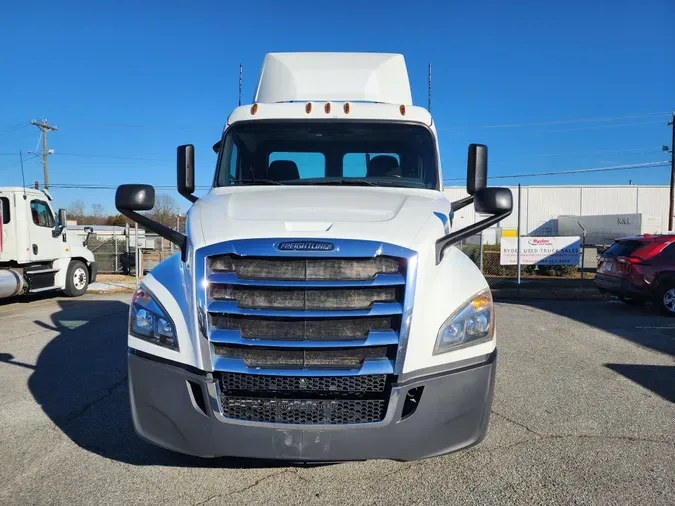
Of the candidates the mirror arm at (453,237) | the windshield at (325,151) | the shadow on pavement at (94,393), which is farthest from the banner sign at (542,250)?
the mirror arm at (453,237)

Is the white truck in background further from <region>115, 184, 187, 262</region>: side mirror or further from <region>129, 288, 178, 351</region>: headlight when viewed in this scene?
<region>129, 288, 178, 351</region>: headlight

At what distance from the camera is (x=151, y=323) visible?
292cm

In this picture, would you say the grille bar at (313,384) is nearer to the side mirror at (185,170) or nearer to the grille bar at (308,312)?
the grille bar at (308,312)

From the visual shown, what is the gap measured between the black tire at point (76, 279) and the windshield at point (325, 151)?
11088mm

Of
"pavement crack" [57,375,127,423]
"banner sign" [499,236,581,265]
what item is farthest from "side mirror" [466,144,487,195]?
"banner sign" [499,236,581,265]

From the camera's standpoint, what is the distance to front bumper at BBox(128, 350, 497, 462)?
2.63 metres

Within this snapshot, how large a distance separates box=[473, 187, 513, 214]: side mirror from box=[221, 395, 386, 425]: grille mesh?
1.44m

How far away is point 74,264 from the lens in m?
13.9

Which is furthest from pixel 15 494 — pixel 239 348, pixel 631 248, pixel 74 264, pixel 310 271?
pixel 74 264

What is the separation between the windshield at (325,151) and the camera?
4532 millimetres

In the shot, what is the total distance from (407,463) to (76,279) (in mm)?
13103

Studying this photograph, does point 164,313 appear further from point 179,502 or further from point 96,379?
point 96,379

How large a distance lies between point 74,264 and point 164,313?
12692 mm

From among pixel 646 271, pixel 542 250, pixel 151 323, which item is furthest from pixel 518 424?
pixel 542 250
